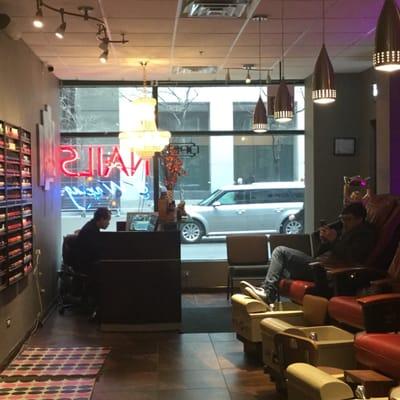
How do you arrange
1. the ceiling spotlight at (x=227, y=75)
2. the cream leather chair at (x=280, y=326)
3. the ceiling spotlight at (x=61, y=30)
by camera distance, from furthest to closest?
1. the ceiling spotlight at (x=227, y=75)
2. the ceiling spotlight at (x=61, y=30)
3. the cream leather chair at (x=280, y=326)

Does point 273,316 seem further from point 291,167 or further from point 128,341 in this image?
point 291,167

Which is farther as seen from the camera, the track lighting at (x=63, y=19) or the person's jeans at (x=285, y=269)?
the person's jeans at (x=285, y=269)

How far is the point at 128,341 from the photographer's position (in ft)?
19.0

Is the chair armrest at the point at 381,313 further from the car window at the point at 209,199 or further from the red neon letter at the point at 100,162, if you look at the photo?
the red neon letter at the point at 100,162

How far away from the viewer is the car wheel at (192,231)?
28.7 ft

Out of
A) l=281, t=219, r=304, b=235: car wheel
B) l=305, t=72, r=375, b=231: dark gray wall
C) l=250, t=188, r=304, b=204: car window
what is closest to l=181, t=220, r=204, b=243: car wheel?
l=250, t=188, r=304, b=204: car window

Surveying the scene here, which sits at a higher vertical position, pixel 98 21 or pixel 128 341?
pixel 98 21

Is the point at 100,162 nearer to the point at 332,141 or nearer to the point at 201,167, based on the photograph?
the point at 201,167

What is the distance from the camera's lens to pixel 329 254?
18.6ft

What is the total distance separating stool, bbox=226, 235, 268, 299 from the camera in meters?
7.38

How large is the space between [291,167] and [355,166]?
38.5 inches

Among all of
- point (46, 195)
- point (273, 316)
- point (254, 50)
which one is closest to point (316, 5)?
point (254, 50)

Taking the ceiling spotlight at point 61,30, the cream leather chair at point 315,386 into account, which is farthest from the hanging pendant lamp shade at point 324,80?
the ceiling spotlight at point 61,30

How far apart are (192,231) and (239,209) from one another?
76 cm
